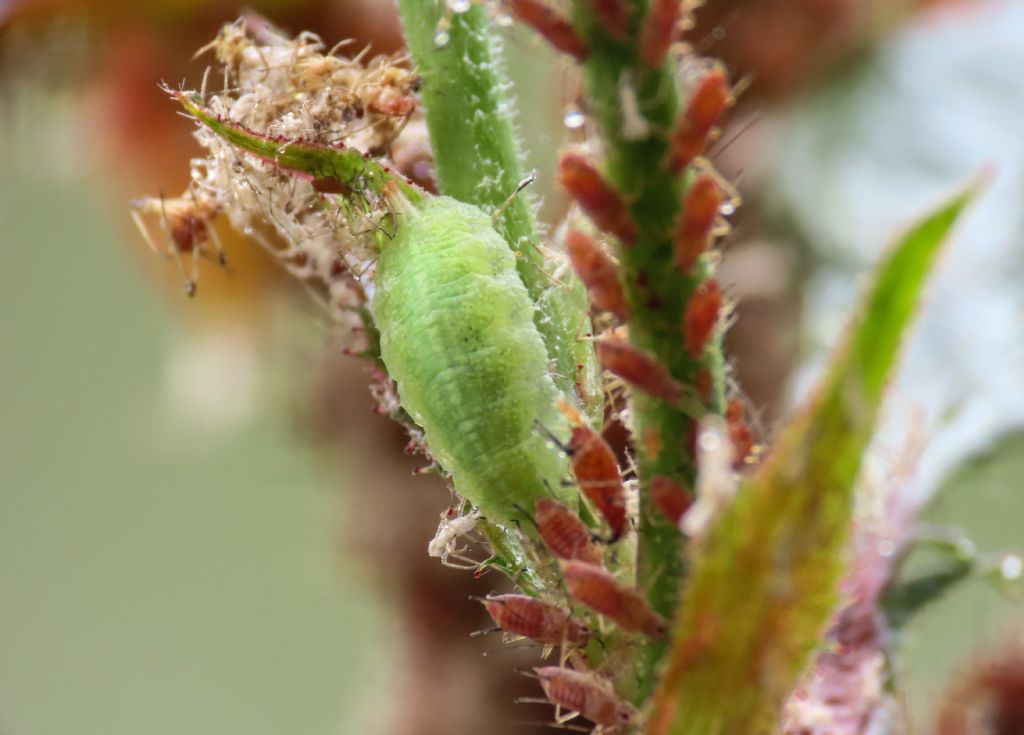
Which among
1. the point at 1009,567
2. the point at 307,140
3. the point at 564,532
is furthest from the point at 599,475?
the point at 1009,567

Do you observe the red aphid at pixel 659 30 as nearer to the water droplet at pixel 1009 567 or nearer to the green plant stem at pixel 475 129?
the green plant stem at pixel 475 129

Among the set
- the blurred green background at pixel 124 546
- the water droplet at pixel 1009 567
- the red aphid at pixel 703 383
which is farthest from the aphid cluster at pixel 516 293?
the blurred green background at pixel 124 546

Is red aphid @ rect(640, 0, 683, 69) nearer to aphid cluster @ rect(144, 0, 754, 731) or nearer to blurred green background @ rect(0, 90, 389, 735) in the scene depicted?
aphid cluster @ rect(144, 0, 754, 731)

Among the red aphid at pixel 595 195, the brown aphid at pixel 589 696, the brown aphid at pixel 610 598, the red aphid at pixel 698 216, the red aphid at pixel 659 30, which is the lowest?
the brown aphid at pixel 589 696

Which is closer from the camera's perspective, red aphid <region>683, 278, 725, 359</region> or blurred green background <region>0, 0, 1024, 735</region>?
red aphid <region>683, 278, 725, 359</region>

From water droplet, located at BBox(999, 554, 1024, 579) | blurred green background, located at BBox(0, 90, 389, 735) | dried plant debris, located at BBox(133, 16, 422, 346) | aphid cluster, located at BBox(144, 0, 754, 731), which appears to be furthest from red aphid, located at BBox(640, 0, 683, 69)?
blurred green background, located at BBox(0, 90, 389, 735)

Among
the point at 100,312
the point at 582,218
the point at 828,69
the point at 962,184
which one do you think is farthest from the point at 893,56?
the point at 100,312

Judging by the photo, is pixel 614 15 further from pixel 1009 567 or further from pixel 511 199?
pixel 1009 567
